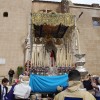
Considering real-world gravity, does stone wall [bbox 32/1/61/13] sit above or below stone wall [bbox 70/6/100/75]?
above

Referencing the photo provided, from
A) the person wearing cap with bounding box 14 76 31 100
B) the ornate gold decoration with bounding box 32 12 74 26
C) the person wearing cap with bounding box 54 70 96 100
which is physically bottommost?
the person wearing cap with bounding box 14 76 31 100

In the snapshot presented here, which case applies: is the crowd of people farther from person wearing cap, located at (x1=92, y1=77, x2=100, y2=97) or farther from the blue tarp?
the blue tarp

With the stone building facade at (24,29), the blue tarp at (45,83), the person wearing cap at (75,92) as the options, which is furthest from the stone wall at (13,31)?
the person wearing cap at (75,92)

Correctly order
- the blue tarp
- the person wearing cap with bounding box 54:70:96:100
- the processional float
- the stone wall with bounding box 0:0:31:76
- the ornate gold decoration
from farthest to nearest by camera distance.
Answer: the stone wall with bounding box 0:0:31:76 < the processional float < the ornate gold decoration < the blue tarp < the person wearing cap with bounding box 54:70:96:100

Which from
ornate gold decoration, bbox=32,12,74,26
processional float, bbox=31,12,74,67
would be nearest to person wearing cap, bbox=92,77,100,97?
processional float, bbox=31,12,74,67

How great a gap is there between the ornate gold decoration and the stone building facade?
5381 mm

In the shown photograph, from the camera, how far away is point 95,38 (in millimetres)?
26500

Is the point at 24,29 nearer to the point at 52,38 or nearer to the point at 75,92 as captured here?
the point at 52,38

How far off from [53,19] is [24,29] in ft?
27.5

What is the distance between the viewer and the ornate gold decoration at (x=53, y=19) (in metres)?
15.8

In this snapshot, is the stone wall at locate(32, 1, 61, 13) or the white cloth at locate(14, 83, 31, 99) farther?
the stone wall at locate(32, 1, 61, 13)

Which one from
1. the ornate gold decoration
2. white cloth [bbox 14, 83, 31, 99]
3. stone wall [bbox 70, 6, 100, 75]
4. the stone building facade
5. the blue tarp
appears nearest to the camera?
white cloth [bbox 14, 83, 31, 99]

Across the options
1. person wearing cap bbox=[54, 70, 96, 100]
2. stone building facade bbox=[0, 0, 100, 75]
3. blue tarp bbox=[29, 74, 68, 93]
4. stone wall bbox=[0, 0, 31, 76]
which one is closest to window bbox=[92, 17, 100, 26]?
stone building facade bbox=[0, 0, 100, 75]

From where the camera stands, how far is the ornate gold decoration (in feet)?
51.7
